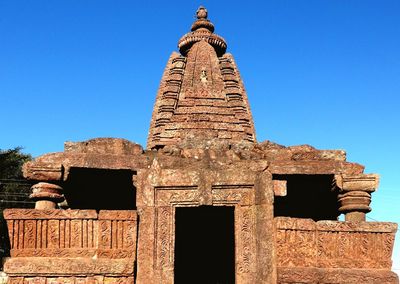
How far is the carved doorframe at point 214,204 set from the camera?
6.17m

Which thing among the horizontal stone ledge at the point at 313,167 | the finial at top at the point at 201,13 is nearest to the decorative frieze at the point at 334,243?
the horizontal stone ledge at the point at 313,167

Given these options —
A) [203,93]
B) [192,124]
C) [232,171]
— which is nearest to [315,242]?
[232,171]

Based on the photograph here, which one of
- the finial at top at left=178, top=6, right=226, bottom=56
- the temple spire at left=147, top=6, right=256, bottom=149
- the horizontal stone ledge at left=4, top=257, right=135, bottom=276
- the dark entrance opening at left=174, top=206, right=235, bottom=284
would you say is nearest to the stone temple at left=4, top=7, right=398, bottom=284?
the horizontal stone ledge at left=4, top=257, right=135, bottom=276

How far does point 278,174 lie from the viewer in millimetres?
6875

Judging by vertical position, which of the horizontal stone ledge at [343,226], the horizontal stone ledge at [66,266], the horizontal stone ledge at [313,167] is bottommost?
the horizontal stone ledge at [66,266]

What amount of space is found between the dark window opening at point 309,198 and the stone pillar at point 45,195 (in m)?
3.16

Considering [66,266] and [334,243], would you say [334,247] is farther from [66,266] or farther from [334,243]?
[66,266]

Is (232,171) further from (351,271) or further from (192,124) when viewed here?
(192,124)

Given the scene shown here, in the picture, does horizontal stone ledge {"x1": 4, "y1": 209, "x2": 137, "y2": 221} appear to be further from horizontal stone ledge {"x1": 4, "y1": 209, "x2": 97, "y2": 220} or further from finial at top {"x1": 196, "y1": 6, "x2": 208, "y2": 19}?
finial at top {"x1": 196, "y1": 6, "x2": 208, "y2": 19}

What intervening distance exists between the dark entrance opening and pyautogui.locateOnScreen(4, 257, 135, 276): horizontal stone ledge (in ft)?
11.1

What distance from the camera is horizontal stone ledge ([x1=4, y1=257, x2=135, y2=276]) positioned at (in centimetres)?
610

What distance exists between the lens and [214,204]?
20.9 ft

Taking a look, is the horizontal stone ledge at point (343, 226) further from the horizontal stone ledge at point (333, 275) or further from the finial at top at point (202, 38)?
the finial at top at point (202, 38)

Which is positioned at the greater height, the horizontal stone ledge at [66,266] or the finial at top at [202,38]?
the finial at top at [202,38]
